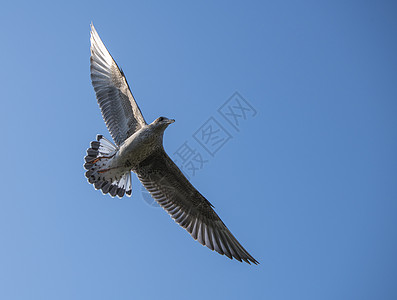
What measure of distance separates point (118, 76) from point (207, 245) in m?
3.88

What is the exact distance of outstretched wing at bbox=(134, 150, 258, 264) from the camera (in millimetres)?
7787

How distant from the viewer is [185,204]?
8141mm

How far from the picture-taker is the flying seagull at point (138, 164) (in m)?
7.61

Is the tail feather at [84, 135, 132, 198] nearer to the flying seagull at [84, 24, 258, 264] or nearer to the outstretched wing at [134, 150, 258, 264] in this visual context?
the flying seagull at [84, 24, 258, 264]

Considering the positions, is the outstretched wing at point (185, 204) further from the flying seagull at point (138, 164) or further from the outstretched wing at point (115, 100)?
the outstretched wing at point (115, 100)

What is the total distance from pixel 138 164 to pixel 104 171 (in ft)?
2.22

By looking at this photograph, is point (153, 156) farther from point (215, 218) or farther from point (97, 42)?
point (97, 42)

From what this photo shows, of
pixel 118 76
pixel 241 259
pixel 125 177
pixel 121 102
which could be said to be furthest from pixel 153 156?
pixel 241 259

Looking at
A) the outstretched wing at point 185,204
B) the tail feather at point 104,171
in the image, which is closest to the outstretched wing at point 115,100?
the tail feather at point 104,171

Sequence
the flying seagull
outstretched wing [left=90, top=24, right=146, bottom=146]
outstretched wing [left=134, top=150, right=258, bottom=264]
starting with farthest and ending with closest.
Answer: outstretched wing [left=90, top=24, right=146, bottom=146]
outstretched wing [left=134, top=150, right=258, bottom=264]
the flying seagull

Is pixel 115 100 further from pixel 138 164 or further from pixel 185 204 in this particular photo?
pixel 185 204

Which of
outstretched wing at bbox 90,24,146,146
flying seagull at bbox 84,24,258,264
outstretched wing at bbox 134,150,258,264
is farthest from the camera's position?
outstretched wing at bbox 90,24,146,146

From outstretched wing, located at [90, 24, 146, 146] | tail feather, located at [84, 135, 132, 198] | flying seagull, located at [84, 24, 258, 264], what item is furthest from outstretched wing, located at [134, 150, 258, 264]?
outstretched wing, located at [90, 24, 146, 146]

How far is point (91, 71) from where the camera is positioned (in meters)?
8.37
